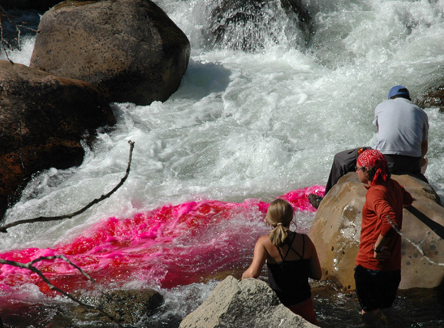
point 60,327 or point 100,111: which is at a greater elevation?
point 100,111

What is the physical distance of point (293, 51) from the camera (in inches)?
438

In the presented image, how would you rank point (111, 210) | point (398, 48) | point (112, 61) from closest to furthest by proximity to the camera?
1. point (111, 210)
2. point (112, 61)
3. point (398, 48)

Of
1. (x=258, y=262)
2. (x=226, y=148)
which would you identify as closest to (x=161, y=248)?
(x=258, y=262)

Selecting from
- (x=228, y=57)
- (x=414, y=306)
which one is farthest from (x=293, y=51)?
(x=414, y=306)

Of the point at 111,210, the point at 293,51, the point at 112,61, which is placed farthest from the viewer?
the point at 293,51

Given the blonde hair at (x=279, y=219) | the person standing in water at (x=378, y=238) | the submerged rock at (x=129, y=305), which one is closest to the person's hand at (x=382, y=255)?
the person standing in water at (x=378, y=238)

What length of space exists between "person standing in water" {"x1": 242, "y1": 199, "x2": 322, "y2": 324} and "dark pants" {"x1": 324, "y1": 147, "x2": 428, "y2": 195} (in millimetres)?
2120

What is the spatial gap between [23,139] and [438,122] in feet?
23.3

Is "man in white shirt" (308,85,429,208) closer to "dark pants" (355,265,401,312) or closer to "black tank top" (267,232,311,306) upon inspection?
"dark pants" (355,265,401,312)

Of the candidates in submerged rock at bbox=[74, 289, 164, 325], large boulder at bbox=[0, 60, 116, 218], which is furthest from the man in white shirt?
large boulder at bbox=[0, 60, 116, 218]

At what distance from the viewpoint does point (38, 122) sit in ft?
23.0

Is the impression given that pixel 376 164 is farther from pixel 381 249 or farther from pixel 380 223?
pixel 381 249

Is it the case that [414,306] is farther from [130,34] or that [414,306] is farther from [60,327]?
[130,34]

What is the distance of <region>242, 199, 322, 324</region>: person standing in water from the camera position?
112 inches
